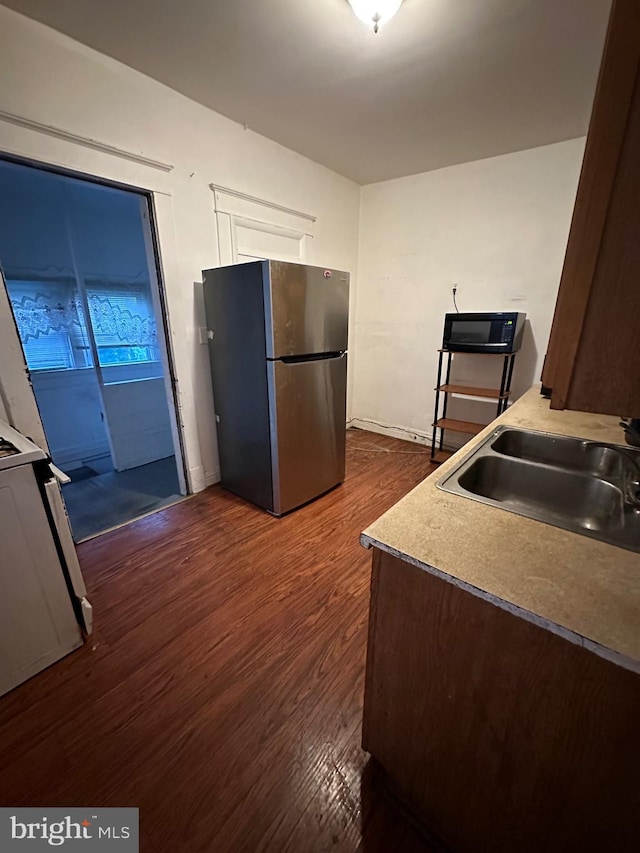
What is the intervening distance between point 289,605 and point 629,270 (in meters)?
1.70

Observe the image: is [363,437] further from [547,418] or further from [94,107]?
[94,107]

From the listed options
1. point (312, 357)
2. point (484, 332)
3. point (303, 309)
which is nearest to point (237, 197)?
point (303, 309)

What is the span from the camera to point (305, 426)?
231 centimetres

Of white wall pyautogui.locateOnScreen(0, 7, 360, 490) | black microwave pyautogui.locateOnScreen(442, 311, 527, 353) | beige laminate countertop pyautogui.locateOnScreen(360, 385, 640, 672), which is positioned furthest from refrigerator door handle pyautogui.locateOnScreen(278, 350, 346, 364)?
beige laminate countertop pyautogui.locateOnScreen(360, 385, 640, 672)

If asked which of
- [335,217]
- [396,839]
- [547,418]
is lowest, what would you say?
[396,839]

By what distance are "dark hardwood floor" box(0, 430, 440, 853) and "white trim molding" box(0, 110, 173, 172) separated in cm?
215

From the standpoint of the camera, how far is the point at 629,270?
54 centimetres

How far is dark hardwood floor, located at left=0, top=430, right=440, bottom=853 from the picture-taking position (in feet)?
3.21

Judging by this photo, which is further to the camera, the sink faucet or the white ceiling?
the white ceiling

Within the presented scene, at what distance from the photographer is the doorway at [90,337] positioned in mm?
2779

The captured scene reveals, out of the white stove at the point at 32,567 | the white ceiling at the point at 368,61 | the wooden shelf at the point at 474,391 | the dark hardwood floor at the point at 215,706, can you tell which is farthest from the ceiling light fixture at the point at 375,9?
the dark hardwood floor at the point at 215,706

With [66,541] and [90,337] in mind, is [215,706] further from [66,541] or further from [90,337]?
[90,337]

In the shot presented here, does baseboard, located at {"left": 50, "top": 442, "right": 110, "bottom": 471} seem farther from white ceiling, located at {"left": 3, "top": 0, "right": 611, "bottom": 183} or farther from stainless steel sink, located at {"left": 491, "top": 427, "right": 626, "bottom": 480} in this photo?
stainless steel sink, located at {"left": 491, "top": 427, "right": 626, "bottom": 480}

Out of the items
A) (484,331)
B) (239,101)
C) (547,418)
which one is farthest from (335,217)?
(547,418)
